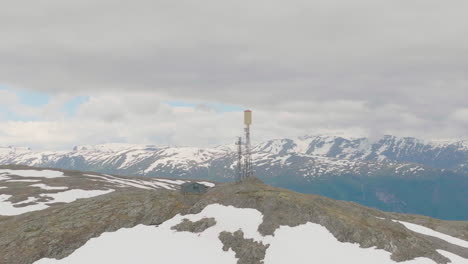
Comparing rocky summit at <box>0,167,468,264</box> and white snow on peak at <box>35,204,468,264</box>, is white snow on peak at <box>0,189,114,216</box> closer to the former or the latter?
rocky summit at <box>0,167,468,264</box>

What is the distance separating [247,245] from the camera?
166ft

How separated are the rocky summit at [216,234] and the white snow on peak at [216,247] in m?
0.13

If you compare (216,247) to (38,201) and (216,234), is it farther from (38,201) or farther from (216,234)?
(38,201)

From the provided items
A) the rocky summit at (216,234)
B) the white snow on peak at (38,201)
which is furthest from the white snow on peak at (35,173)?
the rocky summit at (216,234)

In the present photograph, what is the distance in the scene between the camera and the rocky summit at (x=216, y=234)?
160ft

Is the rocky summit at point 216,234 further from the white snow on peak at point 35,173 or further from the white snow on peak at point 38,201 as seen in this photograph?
the white snow on peak at point 35,173

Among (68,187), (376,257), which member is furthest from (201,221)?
(68,187)

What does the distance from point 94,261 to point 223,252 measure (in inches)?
628

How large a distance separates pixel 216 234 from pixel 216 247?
2867mm

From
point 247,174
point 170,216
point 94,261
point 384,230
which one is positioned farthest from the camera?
point 247,174

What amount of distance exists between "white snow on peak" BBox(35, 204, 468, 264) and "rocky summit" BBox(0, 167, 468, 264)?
125mm

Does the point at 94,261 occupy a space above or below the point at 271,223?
below

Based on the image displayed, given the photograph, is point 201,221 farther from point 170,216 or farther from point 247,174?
point 247,174

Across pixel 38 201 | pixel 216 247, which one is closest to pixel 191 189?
pixel 216 247
